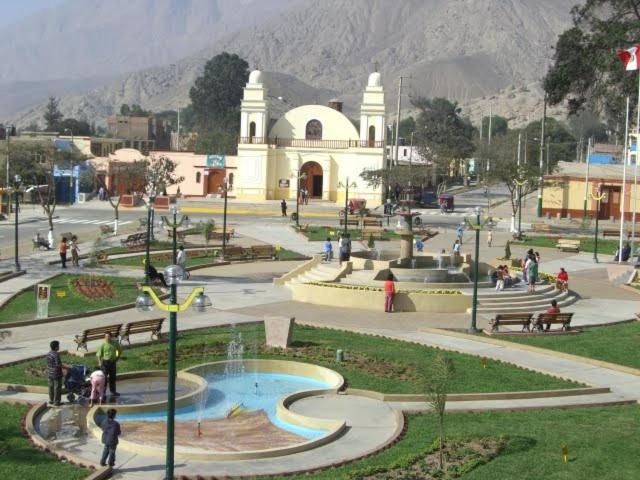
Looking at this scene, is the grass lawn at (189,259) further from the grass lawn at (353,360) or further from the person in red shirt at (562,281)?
the grass lawn at (353,360)

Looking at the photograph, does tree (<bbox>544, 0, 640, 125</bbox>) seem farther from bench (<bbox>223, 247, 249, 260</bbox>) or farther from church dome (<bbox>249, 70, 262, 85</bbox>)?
church dome (<bbox>249, 70, 262, 85</bbox>)

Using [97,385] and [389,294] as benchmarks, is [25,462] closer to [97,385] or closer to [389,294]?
[97,385]

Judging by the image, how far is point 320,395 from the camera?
2058 centimetres

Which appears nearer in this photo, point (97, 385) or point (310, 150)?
point (97, 385)

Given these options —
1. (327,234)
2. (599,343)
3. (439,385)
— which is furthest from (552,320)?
(327,234)

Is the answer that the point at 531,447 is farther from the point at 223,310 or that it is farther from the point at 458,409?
the point at 223,310

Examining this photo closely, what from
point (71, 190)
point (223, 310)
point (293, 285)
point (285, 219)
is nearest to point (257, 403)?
point (223, 310)

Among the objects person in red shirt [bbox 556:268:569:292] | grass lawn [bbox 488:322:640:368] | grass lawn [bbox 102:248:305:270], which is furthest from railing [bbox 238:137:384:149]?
grass lawn [bbox 488:322:640:368]

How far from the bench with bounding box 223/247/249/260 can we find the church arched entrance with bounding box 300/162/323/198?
38.2m

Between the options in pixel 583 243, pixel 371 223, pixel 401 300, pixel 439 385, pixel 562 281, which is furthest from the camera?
pixel 371 223

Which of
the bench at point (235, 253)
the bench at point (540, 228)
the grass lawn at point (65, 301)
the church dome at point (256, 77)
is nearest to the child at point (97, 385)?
the grass lawn at point (65, 301)

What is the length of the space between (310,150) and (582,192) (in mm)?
21857

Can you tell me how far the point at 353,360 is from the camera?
23.6 m

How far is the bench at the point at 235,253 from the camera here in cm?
4244
